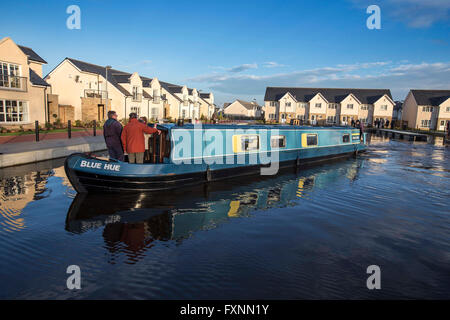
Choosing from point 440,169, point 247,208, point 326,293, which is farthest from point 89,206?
point 440,169

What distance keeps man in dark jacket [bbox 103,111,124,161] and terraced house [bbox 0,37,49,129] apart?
17112mm

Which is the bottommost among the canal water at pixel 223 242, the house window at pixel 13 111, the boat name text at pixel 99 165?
the canal water at pixel 223 242

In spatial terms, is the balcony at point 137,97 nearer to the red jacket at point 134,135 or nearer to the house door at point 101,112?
the house door at point 101,112

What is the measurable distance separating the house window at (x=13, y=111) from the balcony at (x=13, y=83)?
102cm

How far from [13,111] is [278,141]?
20810 mm

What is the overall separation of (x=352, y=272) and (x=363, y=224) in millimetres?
2769

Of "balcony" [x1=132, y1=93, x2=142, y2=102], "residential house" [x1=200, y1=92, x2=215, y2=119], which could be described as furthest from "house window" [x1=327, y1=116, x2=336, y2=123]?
"balcony" [x1=132, y1=93, x2=142, y2=102]

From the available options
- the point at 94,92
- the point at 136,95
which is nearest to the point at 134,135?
the point at 94,92

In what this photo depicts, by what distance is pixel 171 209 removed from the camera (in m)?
8.45

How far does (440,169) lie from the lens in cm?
1642

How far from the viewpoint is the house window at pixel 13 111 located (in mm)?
21766

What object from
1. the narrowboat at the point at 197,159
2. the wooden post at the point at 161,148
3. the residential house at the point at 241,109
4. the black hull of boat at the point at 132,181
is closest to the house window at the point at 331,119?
the residential house at the point at 241,109

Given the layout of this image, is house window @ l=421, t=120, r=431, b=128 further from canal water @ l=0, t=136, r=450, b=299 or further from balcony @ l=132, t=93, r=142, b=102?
canal water @ l=0, t=136, r=450, b=299

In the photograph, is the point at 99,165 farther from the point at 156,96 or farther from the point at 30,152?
the point at 156,96
